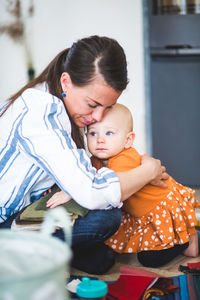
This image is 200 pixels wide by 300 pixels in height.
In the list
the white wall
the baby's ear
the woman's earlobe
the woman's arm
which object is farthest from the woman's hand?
the white wall

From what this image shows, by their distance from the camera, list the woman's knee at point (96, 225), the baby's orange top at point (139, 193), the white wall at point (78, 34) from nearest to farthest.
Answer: the woman's knee at point (96, 225) → the baby's orange top at point (139, 193) → the white wall at point (78, 34)

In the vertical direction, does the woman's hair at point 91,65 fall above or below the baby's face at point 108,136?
above

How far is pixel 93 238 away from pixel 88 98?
1.60 feet

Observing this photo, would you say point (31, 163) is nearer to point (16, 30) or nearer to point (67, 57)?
point (67, 57)

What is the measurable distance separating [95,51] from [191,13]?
70.5 inches

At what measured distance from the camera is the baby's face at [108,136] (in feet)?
5.09

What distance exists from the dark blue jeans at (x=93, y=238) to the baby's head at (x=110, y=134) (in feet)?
0.90

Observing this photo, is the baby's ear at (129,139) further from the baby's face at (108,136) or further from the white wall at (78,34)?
the white wall at (78,34)

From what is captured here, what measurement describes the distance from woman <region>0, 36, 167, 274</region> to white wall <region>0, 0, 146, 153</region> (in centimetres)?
157

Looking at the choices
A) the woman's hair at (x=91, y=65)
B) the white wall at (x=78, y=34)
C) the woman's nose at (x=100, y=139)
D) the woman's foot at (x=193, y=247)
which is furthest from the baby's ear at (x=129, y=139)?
the white wall at (x=78, y=34)

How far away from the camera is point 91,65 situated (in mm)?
1343

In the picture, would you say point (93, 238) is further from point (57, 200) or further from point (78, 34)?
point (78, 34)

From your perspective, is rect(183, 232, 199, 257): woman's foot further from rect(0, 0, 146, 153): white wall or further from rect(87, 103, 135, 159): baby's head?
rect(0, 0, 146, 153): white wall

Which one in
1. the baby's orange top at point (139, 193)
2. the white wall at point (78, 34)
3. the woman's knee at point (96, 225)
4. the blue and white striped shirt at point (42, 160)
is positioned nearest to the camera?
the blue and white striped shirt at point (42, 160)
